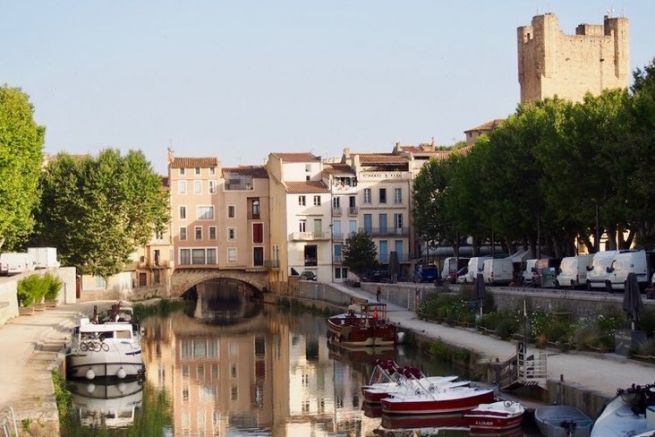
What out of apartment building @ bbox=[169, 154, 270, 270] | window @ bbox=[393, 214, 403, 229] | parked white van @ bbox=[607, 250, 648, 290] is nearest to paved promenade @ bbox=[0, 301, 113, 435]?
parked white van @ bbox=[607, 250, 648, 290]

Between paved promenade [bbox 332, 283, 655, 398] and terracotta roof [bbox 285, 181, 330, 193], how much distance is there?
142ft

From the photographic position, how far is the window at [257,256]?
98688 millimetres

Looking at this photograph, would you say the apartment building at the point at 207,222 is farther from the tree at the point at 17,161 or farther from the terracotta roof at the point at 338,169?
the tree at the point at 17,161

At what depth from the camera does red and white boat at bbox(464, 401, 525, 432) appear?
90.1 ft

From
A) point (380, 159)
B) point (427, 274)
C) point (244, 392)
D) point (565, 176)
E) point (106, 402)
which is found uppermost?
point (380, 159)

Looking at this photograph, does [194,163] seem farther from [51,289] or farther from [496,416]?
[496,416]

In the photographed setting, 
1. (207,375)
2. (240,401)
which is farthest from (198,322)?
(240,401)

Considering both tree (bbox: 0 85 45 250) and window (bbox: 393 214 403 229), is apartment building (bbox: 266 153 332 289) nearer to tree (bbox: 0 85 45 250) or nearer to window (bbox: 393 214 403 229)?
window (bbox: 393 214 403 229)

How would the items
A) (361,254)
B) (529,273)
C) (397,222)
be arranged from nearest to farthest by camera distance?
(529,273)
(361,254)
(397,222)

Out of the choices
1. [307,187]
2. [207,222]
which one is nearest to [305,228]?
[307,187]

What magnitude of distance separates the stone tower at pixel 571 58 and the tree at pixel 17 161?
5505 cm

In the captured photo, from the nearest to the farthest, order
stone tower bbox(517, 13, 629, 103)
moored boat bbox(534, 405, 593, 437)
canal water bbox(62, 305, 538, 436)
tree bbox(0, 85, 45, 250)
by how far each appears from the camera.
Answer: moored boat bbox(534, 405, 593, 437) < canal water bbox(62, 305, 538, 436) < tree bbox(0, 85, 45, 250) < stone tower bbox(517, 13, 629, 103)

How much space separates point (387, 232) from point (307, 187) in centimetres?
723

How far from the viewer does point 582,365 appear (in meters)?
32.1
